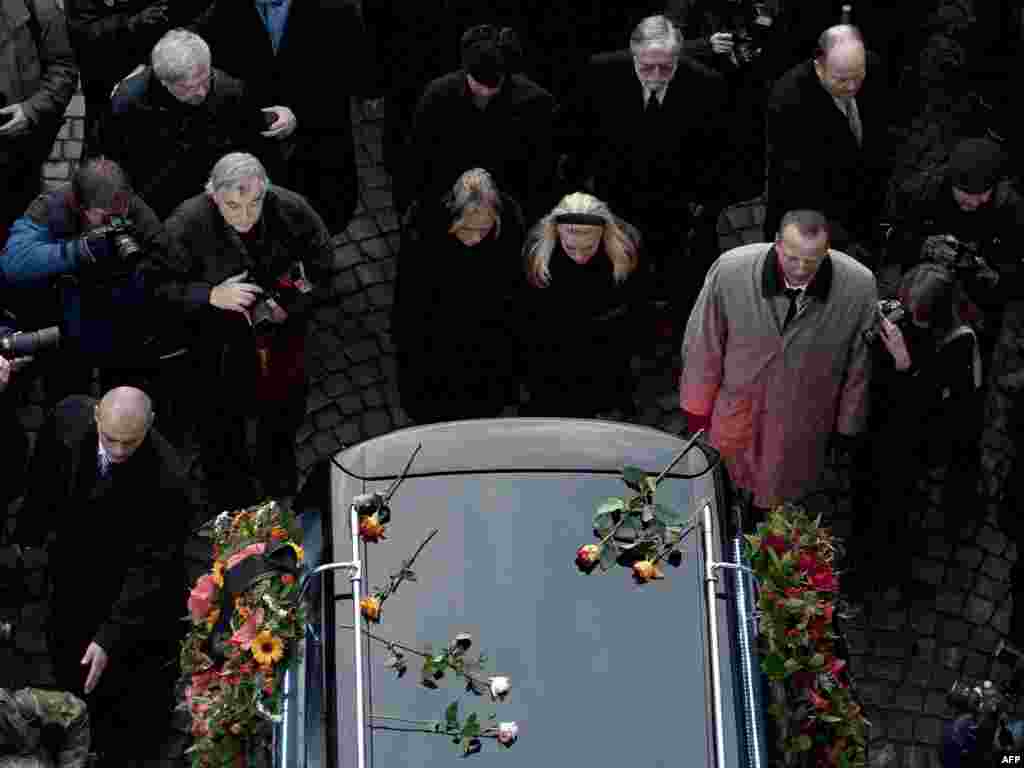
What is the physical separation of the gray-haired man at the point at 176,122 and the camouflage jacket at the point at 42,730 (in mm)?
3064

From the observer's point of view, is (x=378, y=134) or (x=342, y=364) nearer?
(x=342, y=364)

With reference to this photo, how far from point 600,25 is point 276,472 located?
310cm

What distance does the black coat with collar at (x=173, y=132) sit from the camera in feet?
37.6

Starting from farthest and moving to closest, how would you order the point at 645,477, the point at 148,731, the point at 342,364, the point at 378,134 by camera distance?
the point at 378,134 < the point at 342,364 < the point at 148,731 < the point at 645,477

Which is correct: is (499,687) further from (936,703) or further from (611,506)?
(936,703)

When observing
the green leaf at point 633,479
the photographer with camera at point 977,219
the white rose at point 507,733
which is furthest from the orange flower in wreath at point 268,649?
the photographer with camera at point 977,219

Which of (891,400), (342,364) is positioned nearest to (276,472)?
(342,364)

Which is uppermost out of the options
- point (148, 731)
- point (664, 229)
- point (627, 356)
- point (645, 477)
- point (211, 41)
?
point (211, 41)

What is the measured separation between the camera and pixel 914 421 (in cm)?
1103

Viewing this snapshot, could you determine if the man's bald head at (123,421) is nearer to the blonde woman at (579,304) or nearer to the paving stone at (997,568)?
the blonde woman at (579,304)

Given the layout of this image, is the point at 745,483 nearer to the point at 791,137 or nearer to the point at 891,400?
the point at 891,400

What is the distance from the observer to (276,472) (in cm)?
1175

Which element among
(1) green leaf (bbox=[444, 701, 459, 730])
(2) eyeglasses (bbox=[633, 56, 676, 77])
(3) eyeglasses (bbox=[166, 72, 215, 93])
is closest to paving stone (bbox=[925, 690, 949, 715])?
(2) eyeglasses (bbox=[633, 56, 676, 77])

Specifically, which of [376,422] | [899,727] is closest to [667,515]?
[899,727]
